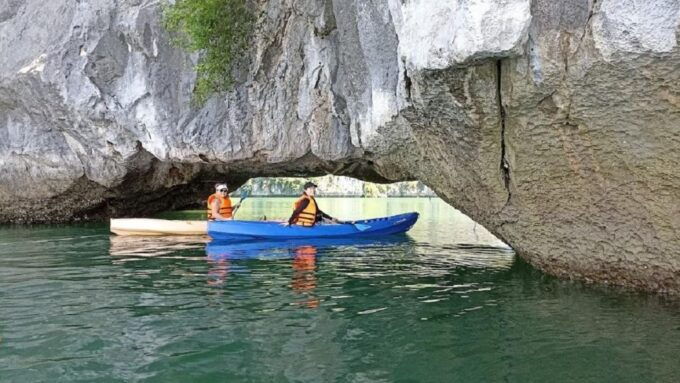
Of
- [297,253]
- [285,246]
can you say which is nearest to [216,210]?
[285,246]

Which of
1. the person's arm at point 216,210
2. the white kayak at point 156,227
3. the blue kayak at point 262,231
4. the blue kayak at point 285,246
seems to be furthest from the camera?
the white kayak at point 156,227

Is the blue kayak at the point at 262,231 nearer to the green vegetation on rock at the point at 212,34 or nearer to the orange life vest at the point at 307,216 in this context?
the orange life vest at the point at 307,216

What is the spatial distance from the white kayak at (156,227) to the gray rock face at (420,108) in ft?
5.57

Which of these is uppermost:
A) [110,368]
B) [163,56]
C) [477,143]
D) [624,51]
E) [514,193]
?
[163,56]

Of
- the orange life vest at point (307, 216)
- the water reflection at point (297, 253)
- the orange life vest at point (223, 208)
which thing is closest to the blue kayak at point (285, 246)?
the water reflection at point (297, 253)

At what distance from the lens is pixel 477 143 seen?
721 centimetres

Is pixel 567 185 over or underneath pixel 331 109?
underneath

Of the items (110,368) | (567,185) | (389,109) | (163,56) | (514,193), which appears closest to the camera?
(110,368)

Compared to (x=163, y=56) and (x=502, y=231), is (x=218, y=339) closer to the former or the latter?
(x=502, y=231)

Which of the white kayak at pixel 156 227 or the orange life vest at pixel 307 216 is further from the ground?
the orange life vest at pixel 307 216

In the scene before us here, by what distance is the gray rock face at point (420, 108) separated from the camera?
17.8 ft

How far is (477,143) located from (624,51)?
2.37m

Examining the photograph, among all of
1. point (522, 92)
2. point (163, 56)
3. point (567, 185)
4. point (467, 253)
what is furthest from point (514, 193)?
point (163, 56)

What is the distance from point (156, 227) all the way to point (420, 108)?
9773mm
